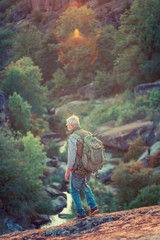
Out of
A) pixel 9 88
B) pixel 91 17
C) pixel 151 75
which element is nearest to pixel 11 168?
pixel 9 88

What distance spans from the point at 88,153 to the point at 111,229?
1.34 metres

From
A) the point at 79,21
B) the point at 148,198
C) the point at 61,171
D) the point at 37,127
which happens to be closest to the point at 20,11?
the point at 79,21

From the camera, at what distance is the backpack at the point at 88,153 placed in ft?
15.9

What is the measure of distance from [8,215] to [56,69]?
34.5 metres

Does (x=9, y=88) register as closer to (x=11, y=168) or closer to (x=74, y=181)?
(x=11, y=168)

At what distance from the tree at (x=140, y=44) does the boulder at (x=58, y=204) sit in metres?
18.3

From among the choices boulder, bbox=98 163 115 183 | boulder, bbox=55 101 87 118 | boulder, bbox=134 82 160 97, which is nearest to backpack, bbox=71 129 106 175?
boulder, bbox=98 163 115 183

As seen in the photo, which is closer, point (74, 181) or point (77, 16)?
point (74, 181)

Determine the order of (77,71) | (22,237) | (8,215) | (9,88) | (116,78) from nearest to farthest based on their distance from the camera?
(22,237)
(8,215)
(9,88)
(116,78)
(77,71)

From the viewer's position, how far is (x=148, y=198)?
12.2 metres

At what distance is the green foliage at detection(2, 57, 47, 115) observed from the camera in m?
25.8

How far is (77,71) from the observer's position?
41688 mm

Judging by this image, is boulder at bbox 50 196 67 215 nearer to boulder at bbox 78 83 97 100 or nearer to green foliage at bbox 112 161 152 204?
green foliage at bbox 112 161 152 204

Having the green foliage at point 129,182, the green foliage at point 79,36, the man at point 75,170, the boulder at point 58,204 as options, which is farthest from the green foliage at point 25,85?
the man at point 75,170
